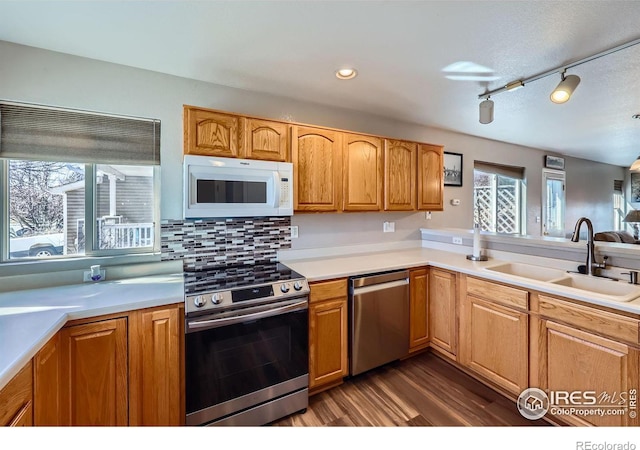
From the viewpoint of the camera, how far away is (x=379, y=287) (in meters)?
2.31

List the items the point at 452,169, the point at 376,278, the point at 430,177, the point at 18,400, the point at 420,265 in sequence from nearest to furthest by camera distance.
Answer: the point at 18,400, the point at 376,278, the point at 420,265, the point at 430,177, the point at 452,169

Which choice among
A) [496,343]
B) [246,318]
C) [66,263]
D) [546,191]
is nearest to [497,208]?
[546,191]

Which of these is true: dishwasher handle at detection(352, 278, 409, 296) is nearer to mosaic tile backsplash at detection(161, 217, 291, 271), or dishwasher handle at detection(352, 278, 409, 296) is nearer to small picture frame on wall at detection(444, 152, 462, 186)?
mosaic tile backsplash at detection(161, 217, 291, 271)

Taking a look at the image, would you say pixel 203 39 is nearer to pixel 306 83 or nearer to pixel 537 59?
pixel 306 83

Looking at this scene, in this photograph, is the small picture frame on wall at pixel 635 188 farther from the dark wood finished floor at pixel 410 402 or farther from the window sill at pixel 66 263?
the window sill at pixel 66 263

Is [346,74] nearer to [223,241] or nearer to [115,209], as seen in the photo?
[223,241]

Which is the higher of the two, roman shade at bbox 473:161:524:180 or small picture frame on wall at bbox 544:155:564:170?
small picture frame on wall at bbox 544:155:564:170

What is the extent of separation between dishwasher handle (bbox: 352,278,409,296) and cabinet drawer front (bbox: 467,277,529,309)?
1.65ft

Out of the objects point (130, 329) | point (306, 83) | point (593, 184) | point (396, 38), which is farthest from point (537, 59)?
point (593, 184)

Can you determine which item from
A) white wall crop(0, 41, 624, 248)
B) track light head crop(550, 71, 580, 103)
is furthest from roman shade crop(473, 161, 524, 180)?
track light head crop(550, 71, 580, 103)

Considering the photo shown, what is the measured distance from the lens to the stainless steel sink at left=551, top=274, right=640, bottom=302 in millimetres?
1752

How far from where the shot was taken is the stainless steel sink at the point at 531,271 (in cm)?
218

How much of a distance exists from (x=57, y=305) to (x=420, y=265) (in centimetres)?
250

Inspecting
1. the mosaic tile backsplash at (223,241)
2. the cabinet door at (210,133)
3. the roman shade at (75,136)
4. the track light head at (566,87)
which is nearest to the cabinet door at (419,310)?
the mosaic tile backsplash at (223,241)
